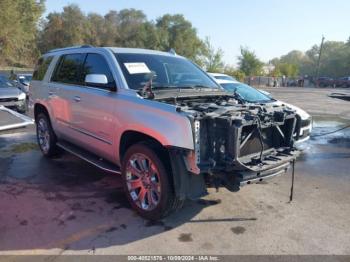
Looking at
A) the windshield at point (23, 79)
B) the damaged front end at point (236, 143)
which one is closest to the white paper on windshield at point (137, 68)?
the damaged front end at point (236, 143)

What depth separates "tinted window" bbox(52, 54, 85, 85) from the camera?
5.68m

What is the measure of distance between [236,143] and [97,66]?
8.28 feet

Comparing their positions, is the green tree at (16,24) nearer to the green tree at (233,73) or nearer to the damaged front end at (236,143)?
the green tree at (233,73)

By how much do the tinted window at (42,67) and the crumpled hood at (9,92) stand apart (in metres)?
5.70

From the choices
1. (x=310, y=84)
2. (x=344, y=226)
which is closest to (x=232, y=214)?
(x=344, y=226)

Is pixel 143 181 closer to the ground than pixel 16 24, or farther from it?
closer to the ground

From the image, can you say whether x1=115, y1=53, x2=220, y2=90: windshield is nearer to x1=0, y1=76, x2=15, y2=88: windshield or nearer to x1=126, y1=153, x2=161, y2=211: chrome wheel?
x1=126, y1=153, x2=161, y2=211: chrome wheel

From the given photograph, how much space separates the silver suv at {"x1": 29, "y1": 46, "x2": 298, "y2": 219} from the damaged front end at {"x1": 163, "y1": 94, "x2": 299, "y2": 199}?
0.03ft

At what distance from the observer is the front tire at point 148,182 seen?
3.98 metres

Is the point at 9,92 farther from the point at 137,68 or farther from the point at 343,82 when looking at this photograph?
the point at 343,82

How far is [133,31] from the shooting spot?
7219 centimetres

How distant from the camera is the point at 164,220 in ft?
14.0

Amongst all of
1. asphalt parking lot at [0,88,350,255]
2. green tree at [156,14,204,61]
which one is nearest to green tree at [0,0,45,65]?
asphalt parking lot at [0,88,350,255]

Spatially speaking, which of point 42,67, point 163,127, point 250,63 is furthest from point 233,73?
point 163,127
